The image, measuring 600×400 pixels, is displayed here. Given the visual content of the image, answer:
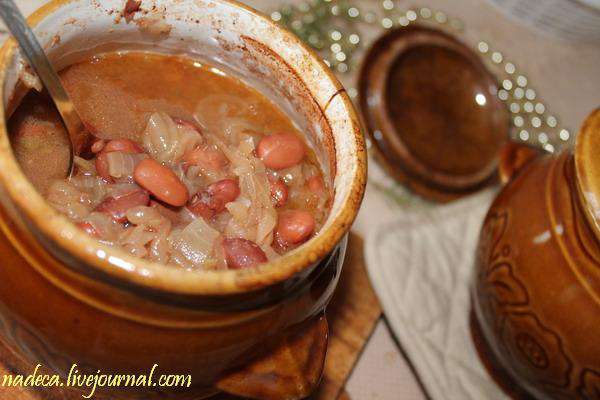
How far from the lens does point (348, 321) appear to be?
47.0 inches

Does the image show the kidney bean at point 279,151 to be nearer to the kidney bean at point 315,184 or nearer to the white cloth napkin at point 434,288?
the kidney bean at point 315,184

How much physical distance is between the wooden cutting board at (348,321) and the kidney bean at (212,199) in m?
0.30

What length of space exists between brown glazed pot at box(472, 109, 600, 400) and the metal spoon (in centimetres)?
71

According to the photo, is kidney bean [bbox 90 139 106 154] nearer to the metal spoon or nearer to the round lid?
the metal spoon

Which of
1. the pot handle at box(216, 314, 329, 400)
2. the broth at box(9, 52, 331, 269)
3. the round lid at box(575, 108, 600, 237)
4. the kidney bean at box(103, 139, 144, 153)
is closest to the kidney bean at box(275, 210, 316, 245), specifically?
the broth at box(9, 52, 331, 269)

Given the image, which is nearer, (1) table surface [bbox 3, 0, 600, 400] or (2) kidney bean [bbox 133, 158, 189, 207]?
(2) kidney bean [bbox 133, 158, 189, 207]

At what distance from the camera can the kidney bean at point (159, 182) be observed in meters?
A: 0.79

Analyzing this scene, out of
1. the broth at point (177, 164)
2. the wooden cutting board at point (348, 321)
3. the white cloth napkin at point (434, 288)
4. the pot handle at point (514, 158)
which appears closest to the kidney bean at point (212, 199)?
the broth at point (177, 164)

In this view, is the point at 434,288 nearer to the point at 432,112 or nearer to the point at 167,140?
the point at 432,112

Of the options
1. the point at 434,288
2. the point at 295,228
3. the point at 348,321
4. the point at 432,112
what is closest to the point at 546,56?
the point at 432,112

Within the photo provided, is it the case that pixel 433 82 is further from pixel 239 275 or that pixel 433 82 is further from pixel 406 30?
pixel 239 275

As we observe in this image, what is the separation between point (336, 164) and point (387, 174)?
69cm

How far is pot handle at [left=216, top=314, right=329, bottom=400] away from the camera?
0.77 meters

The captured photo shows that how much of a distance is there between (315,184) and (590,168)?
425 mm
